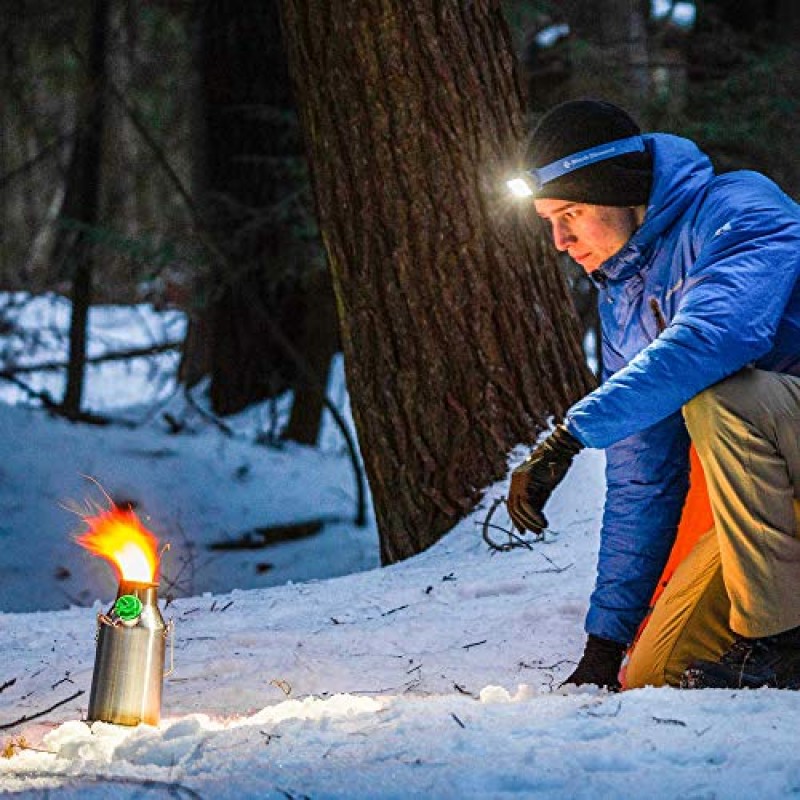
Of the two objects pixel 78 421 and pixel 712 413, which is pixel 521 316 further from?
Answer: pixel 78 421

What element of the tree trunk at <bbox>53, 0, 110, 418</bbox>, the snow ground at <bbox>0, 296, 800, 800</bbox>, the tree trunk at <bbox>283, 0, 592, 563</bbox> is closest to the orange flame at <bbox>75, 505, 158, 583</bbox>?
the snow ground at <bbox>0, 296, 800, 800</bbox>

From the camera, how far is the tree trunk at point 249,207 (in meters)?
8.44

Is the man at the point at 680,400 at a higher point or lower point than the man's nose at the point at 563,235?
lower

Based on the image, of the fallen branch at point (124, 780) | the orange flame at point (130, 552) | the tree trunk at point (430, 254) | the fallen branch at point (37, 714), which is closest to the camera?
the fallen branch at point (124, 780)

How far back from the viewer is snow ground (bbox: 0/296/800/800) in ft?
6.85

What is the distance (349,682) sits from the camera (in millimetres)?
3293

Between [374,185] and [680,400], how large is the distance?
7.76 ft

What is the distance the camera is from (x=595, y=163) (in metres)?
3.03

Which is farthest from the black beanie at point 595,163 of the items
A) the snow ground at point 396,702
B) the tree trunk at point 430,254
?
the tree trunk at point 430,254

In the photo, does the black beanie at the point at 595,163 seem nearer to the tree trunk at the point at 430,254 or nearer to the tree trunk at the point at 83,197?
the tree trunk at the point at 430,254

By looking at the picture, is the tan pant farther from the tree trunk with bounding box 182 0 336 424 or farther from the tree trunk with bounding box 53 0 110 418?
the tree trunk with bounding box 53 0 110 418

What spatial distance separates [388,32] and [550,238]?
3.57ft

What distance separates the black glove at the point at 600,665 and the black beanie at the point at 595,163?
116 cm

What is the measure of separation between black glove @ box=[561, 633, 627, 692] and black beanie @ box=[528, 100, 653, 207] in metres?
1.16
